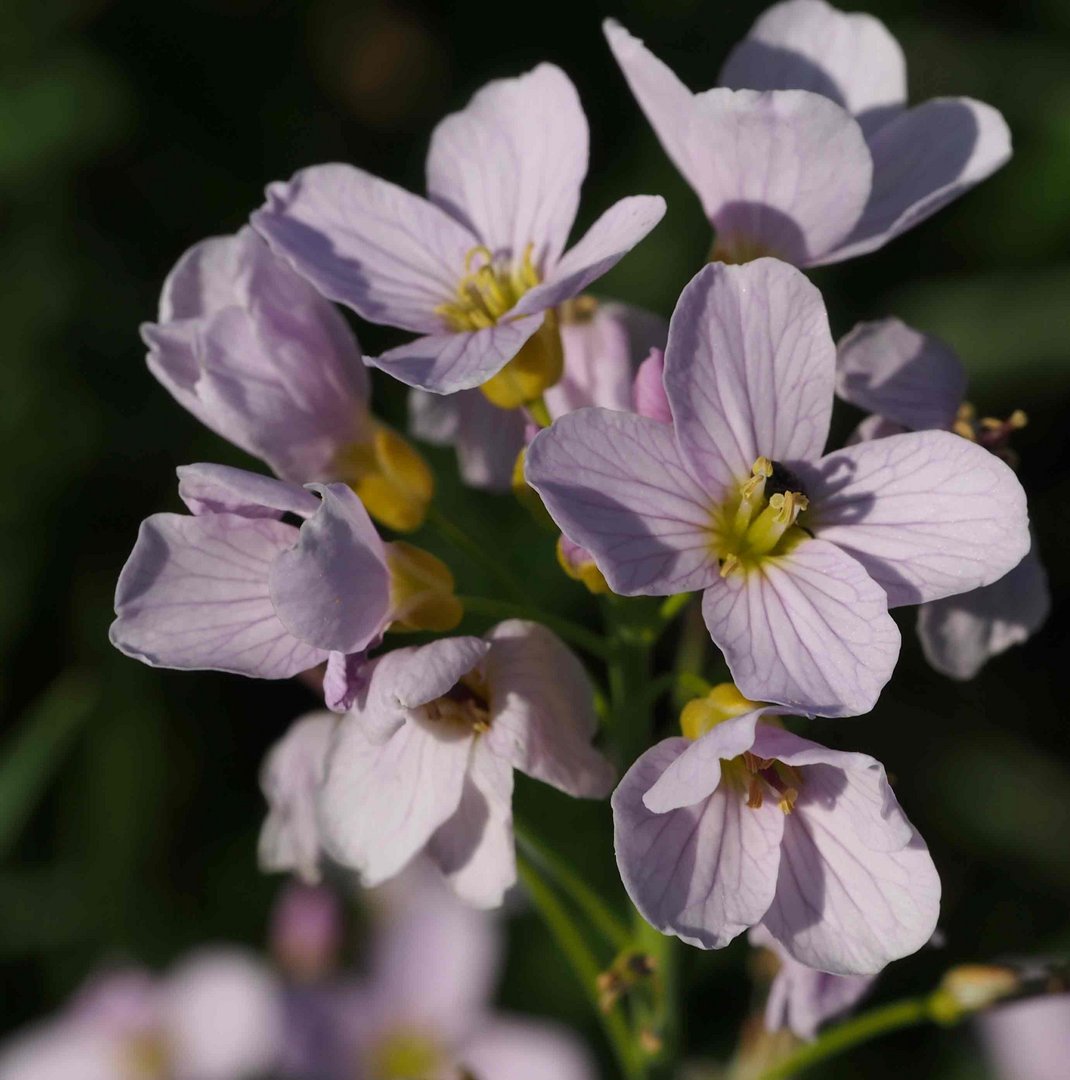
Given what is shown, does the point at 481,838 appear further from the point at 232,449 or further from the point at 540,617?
the point at 232,449

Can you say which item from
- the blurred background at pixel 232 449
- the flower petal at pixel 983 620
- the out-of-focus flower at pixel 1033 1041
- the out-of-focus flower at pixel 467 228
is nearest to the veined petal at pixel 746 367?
the out-of-focus flower at pixel 467 228

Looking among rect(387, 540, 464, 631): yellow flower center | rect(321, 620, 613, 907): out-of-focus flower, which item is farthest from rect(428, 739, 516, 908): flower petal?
rect(387, 540, 464, 631): yellow flower center

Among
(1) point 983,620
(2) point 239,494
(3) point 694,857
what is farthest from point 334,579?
(1) point 983,620

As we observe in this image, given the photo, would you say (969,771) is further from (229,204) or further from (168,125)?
(168,125)

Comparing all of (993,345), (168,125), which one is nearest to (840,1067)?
Result: (993,345)

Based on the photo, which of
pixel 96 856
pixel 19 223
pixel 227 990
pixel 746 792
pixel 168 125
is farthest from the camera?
pixel 168 125

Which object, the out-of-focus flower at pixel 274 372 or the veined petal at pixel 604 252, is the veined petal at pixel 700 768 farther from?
the out-of-focus flower at pixel 274 372
